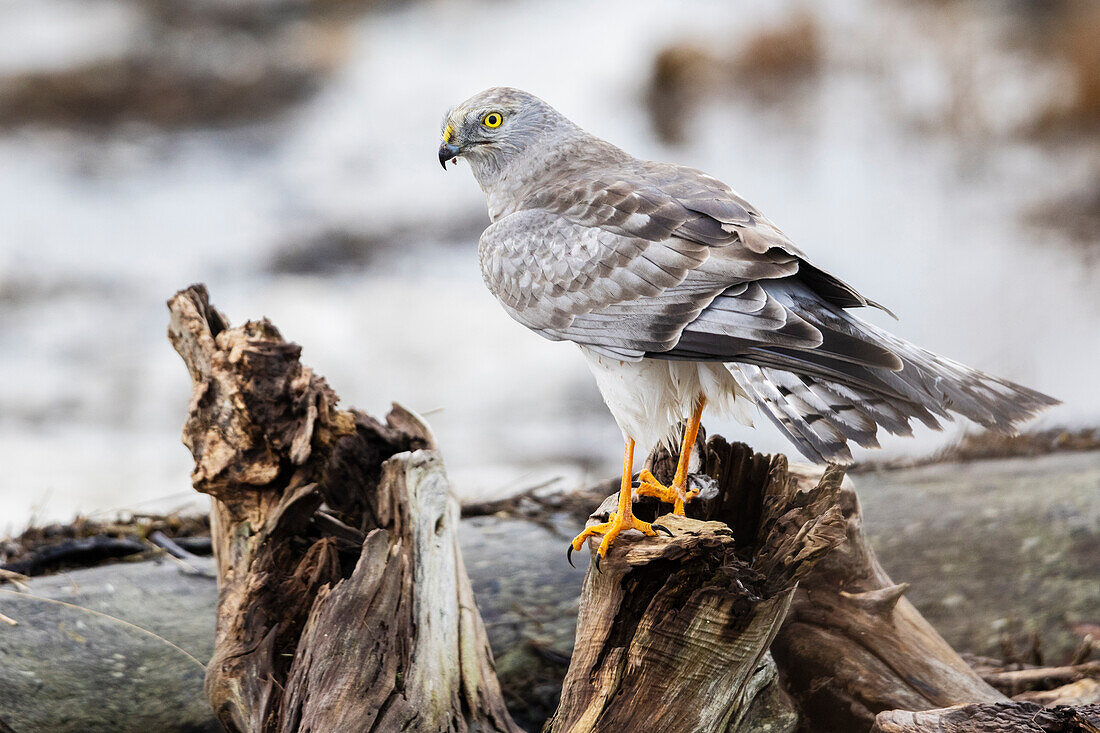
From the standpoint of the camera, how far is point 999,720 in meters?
1.67

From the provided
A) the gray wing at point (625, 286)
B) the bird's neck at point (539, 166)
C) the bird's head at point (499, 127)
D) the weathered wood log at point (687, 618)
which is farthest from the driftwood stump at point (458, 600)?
the bird's head at point (499, 127)

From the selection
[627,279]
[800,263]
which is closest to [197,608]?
[627,279]

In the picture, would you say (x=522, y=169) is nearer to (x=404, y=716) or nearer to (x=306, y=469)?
(x=306, y=469)

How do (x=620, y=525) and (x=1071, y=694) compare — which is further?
(x=1071, y=694)

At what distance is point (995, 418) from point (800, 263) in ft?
1.66

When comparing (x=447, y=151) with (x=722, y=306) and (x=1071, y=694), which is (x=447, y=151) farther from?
(x=1071, y=694)

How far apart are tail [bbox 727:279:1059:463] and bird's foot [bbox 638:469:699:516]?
442 mm

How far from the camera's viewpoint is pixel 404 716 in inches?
75.7

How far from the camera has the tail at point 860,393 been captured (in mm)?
1569

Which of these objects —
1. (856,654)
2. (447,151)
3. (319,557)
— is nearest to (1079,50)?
(447,151)

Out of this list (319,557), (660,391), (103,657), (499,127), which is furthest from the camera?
(499,127)

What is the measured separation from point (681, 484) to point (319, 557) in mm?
974

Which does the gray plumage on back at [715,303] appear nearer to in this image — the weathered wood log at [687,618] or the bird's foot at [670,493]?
the weathered wood log at [687,618]

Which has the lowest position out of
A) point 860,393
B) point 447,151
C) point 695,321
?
point 860,393
